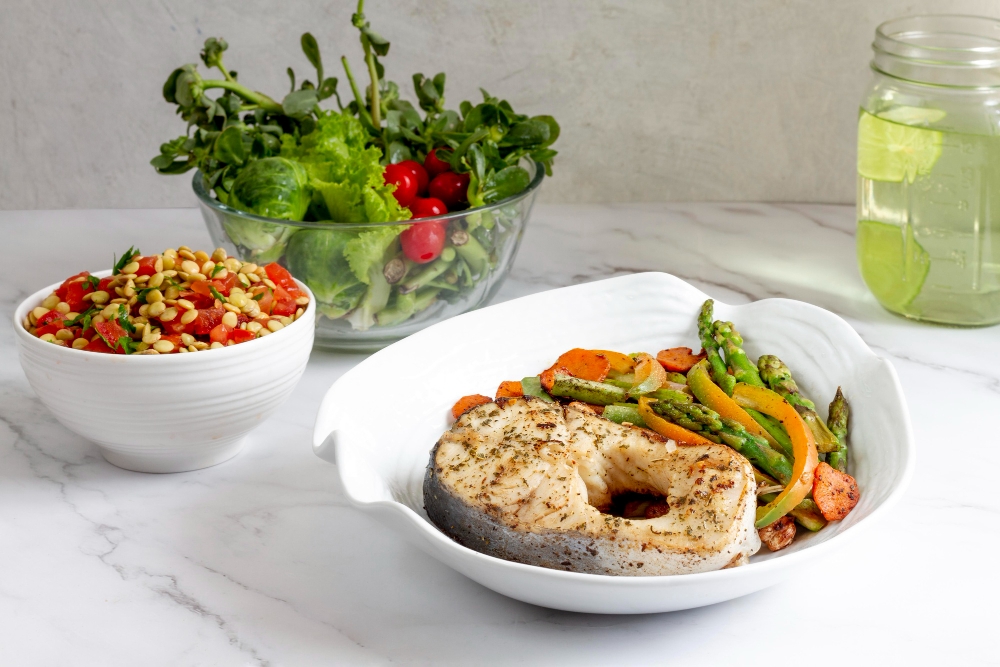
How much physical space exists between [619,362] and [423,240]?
0.47 m

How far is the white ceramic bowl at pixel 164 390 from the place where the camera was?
139 cm

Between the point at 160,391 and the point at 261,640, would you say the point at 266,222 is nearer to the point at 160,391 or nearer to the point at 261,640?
the point at 160,391

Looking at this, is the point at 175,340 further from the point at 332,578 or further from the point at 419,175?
the point at 419,175

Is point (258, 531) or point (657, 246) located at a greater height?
point (258, 531)

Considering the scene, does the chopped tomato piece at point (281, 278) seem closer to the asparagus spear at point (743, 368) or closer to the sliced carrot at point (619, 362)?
the sliced carrot at point (619, 362)

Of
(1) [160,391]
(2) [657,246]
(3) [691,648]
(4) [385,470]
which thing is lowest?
(2) [657,246]

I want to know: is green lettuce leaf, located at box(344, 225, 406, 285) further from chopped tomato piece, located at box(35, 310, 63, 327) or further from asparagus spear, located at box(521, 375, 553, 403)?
chopped tomato piece, located at box(35, 310, 63, 327)

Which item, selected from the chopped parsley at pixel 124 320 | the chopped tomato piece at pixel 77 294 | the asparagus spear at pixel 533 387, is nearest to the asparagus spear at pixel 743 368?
the asparagus spear at pixel 533 387

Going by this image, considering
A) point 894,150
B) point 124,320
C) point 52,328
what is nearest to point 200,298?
point 124,320

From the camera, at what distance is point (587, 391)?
5.24 ft

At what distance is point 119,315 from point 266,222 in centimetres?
45

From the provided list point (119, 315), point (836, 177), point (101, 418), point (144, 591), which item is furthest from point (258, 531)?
point (836, 177)

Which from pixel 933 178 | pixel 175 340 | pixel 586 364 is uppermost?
pixel 175 340

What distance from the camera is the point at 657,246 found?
2650mm
